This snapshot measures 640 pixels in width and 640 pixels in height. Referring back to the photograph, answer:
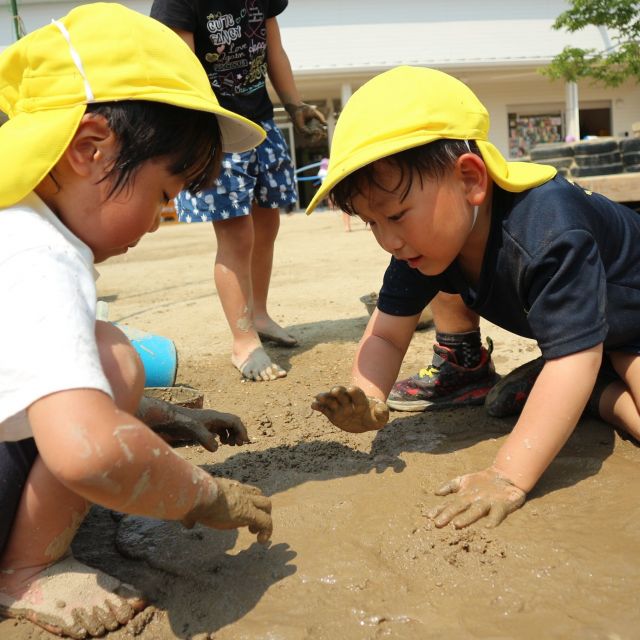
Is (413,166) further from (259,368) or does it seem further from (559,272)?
(259,368)

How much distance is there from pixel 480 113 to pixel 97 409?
1144 millimetres

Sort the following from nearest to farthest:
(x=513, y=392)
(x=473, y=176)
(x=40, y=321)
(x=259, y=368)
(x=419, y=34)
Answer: (x=40, y=321), (x=473, y=176), (x=513, y=392), (x=259, y=368), (x=419, y=34)

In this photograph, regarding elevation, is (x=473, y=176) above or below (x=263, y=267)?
above

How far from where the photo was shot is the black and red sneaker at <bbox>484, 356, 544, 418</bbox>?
2088 mm

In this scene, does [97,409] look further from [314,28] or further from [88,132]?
[314,28]

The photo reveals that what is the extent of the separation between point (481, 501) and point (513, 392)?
0.63 meters

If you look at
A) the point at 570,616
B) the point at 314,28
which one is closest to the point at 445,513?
the point at 570,616

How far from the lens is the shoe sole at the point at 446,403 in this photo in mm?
2309

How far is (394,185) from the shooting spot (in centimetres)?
164

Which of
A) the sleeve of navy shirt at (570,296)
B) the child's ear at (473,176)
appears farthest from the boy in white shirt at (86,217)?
the sleeve of navy shirt at (570,296)

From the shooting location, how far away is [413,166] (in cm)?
163

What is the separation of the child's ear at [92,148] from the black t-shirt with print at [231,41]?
5.14 feet

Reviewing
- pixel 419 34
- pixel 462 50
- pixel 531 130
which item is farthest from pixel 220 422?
pixel 531 130

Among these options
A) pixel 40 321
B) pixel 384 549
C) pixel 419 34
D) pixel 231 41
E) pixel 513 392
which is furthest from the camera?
pixel 419 34
